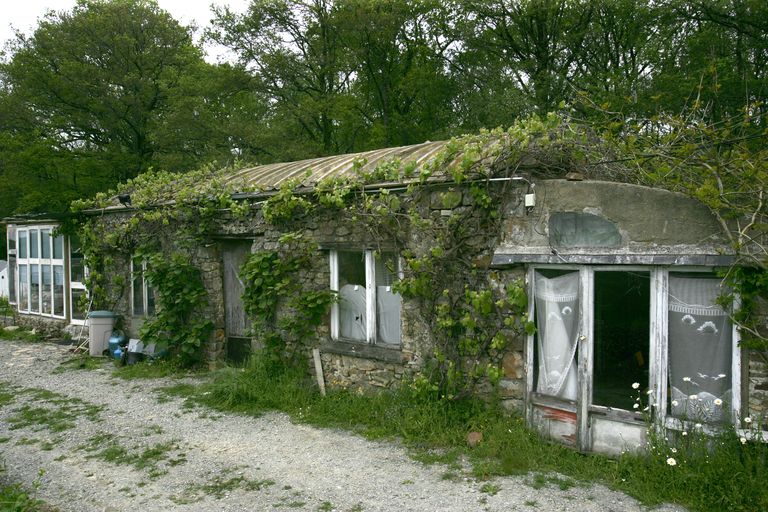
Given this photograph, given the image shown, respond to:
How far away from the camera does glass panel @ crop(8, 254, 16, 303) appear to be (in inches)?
599

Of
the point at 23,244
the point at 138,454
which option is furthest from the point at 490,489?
the point at 23,244

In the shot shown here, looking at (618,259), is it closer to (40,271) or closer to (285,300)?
(285,300)

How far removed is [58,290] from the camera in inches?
522

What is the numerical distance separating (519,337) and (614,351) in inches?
37.1

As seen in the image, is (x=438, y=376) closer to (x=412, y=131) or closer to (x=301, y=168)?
(x=301, y=168)

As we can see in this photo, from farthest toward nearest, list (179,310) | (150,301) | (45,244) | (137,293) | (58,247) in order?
(45,244), (58,247), (137,293), (150,301), (179,310)

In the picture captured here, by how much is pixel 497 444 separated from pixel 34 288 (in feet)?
42.2

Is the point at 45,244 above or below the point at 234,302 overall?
above

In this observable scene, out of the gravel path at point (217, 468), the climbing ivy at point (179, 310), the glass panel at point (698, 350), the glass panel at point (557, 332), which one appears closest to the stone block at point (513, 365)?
the glass panel at point (557, 332)

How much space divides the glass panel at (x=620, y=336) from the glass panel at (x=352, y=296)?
3117 mm

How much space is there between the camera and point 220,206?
9.07m

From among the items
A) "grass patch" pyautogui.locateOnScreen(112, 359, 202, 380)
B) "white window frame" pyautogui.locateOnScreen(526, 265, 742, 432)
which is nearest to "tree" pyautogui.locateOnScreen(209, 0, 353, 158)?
"grass patch" pyautogui.locateOnScreen(112, 359, 202, 380)

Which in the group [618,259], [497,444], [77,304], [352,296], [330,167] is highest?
[330,167]

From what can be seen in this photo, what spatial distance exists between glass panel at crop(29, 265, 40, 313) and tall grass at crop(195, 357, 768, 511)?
26.8 ft
